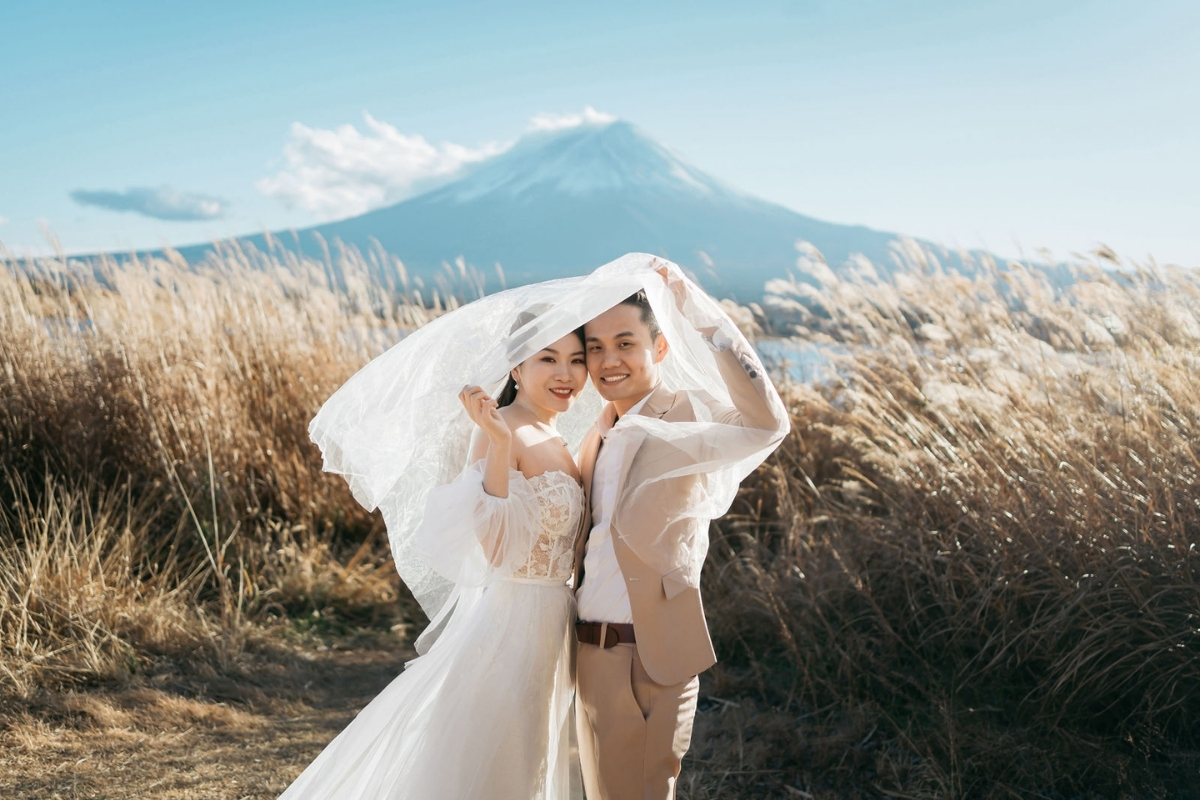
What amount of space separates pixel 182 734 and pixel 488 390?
2.50m

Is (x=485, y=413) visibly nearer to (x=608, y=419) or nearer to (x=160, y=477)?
(x=608, y=419)

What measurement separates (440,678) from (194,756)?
1.92 metres

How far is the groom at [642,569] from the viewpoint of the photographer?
84.2 inches

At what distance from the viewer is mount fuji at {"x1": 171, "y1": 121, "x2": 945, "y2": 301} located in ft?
287

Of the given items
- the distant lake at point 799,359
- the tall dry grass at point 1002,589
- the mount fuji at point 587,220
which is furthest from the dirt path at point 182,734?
the mount fuji at point 587,220

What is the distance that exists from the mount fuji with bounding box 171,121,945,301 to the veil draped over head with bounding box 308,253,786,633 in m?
76.1

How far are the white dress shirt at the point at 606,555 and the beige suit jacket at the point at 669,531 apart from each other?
5 centimetres

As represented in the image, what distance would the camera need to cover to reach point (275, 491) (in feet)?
18.3

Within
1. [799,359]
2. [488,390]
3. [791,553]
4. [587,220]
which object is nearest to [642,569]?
[488,390]

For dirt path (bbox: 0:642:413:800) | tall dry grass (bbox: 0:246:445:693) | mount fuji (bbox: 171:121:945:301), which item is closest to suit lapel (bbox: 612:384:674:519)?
dirt path (bbox: 0:642:413:800)

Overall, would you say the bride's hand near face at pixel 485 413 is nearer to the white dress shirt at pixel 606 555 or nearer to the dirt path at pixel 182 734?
the white dress shirt at pixel 606 555

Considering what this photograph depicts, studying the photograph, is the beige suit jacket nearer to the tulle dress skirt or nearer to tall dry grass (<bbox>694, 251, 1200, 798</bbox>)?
the tulle dress skirt

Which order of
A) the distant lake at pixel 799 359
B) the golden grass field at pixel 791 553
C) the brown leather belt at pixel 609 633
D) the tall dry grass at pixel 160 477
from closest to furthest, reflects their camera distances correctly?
1. the brown leather belt at pixel 609 633
2. the golden grass field at pixel 791 553
3. the tall dry grass at pixel 160 477
4. the distant lake at pixel 799 359

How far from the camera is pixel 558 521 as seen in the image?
89.4 inches
